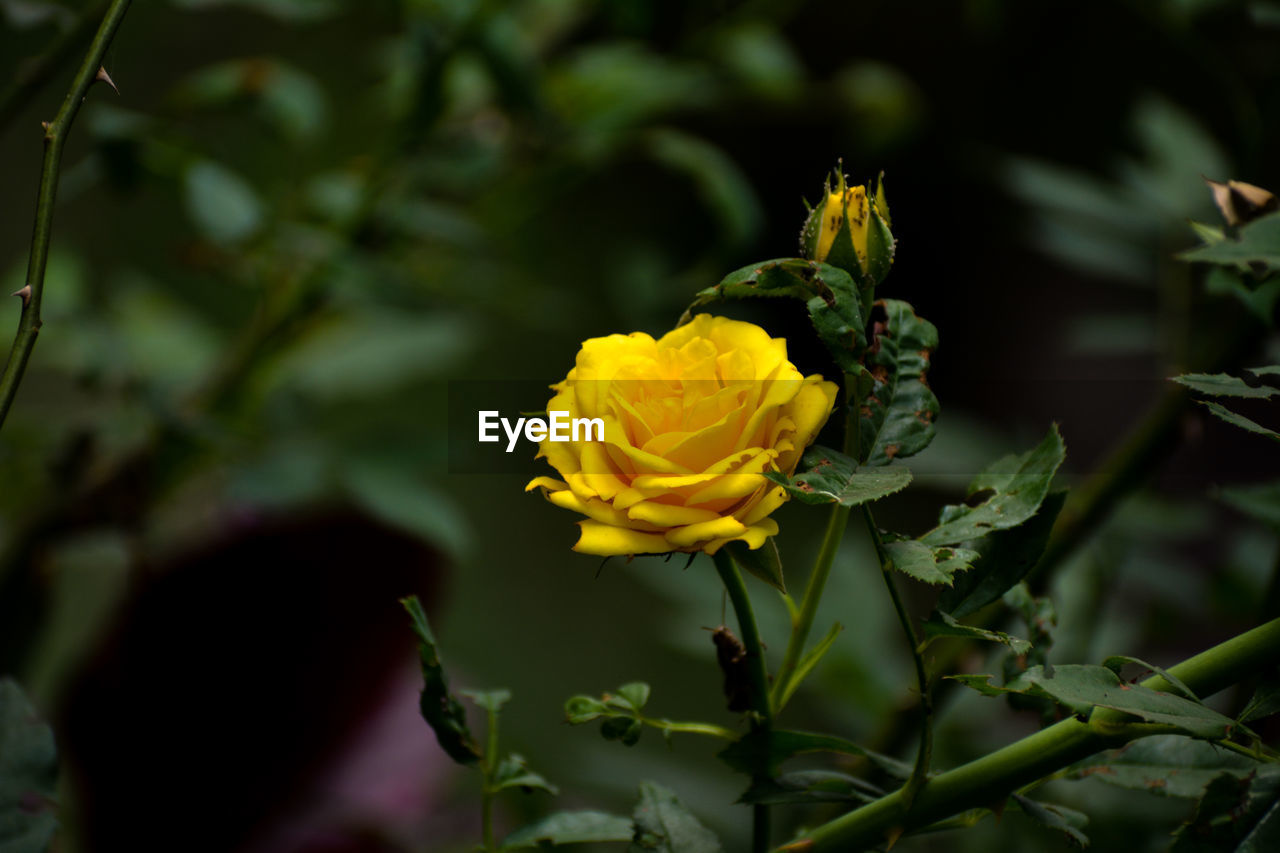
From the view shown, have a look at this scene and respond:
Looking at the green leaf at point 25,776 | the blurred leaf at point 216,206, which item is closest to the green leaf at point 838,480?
the green leaf at point 25,776

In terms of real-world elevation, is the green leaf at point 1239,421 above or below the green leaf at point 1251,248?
below

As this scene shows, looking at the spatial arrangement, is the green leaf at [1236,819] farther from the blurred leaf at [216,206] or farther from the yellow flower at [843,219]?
the blurred leaf at [216,206]

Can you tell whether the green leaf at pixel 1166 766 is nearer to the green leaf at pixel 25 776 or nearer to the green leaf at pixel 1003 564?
the green leaf at pixel 1003 564

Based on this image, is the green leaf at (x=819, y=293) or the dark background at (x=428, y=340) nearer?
the green leaf at (x=819, y=293)

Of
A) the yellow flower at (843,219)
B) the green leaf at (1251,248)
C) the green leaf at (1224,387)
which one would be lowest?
the green leaf at (1224,387)

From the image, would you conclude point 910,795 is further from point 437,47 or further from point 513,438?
point 437,47

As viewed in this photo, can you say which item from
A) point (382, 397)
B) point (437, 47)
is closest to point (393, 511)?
point (437, 47)

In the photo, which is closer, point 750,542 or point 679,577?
point 750,542
